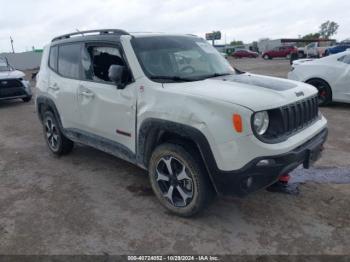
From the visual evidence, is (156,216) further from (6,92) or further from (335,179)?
(6,92)

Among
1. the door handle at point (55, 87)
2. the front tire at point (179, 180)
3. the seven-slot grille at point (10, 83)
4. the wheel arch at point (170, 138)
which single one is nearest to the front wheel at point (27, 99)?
the seven-slot grille at point (10, 83)

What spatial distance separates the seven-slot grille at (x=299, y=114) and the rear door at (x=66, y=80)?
2801 millimetres

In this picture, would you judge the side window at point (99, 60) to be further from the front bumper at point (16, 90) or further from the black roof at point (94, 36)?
the front bumper at point (16, 90)

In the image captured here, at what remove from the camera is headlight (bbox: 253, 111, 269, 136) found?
9.97 feet

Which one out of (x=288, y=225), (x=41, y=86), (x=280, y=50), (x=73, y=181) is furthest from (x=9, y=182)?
(x=280, y=50)

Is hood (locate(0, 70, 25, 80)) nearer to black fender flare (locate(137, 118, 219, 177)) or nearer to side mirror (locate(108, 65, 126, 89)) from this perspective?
side mirror (locate(108, 65, 126, 89))

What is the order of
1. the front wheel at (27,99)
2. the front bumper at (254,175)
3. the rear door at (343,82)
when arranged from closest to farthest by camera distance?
1. the front bumper at (254,175)
2. the rear door at (343,82)
3. the front wheel at (27,99)

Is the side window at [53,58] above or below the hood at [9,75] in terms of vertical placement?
above

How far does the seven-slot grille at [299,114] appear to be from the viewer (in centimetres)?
326

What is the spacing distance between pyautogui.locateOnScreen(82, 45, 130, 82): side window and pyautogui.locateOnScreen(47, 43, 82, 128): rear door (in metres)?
0.20

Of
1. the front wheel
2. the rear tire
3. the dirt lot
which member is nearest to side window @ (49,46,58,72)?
the rear tire

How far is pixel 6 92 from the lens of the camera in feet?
37.0

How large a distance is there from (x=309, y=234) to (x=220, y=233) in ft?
2.71

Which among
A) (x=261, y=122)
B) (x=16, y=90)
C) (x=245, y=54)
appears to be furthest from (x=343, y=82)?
(x=245, y=54)
